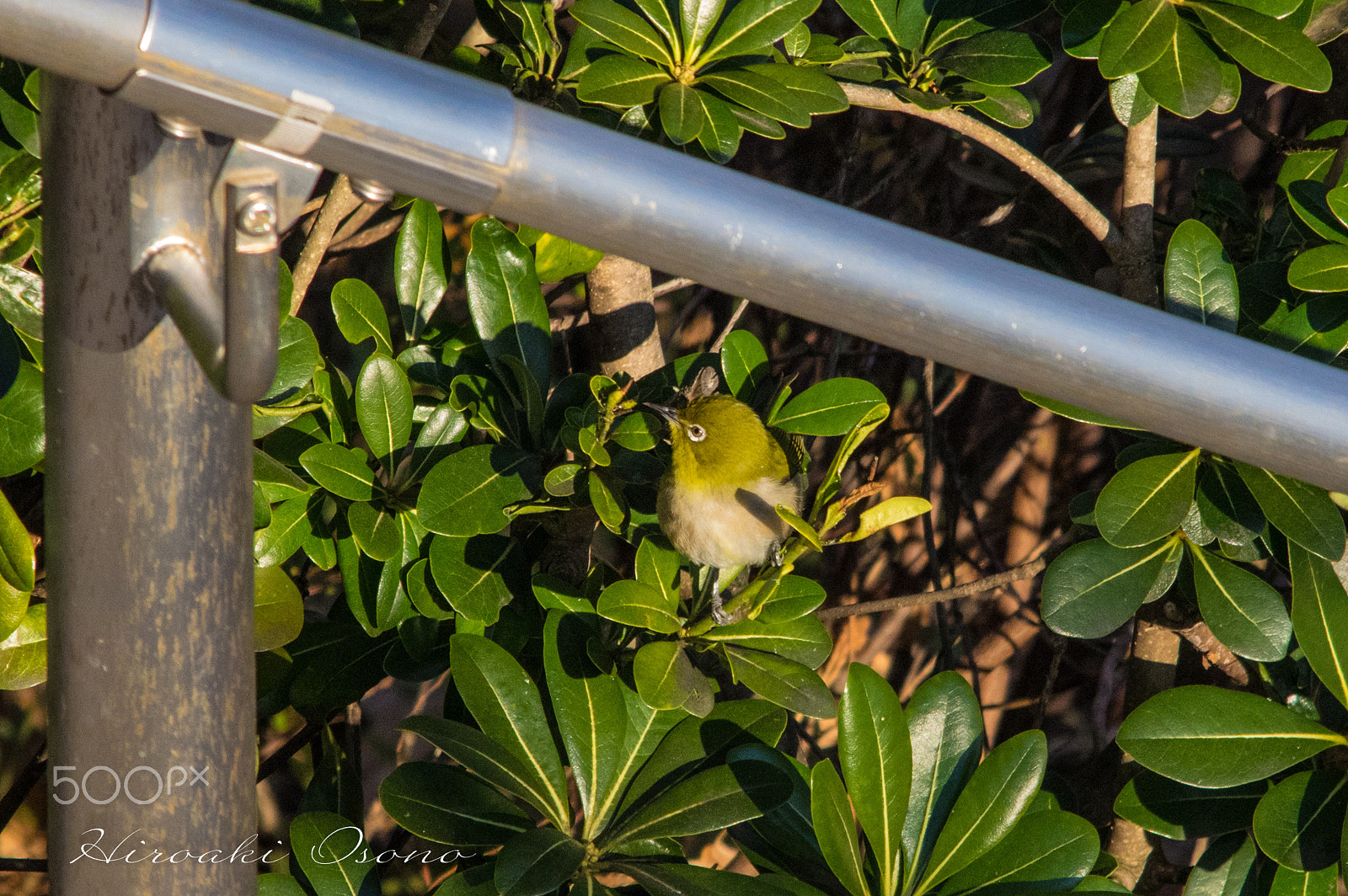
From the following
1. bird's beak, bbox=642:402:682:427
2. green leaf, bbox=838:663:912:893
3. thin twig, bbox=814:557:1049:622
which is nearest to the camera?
green leaf, bbox=838:663:912:893

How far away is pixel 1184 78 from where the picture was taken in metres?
1.11

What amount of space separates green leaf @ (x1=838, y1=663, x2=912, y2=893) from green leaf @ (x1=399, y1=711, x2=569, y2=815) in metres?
0.36

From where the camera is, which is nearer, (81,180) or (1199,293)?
(81,180)

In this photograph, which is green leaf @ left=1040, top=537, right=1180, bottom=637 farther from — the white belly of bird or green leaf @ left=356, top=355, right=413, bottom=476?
green leaf @ left=356, top=355, right=413, bottom=476

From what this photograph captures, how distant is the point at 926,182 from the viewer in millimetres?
2275

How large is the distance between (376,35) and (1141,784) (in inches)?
57.9

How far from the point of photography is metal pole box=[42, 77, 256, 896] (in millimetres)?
407

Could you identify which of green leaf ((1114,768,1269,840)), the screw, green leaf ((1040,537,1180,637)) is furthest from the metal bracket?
green leaf ((1114,768,1269,840))

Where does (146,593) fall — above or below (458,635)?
above

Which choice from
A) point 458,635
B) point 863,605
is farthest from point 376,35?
point 863,605

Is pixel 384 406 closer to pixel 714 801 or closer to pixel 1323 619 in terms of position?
pixel 714 801

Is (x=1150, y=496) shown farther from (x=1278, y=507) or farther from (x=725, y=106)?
(x=725, y=106)

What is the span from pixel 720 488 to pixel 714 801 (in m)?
0.45

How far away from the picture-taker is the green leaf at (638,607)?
1089 mm
